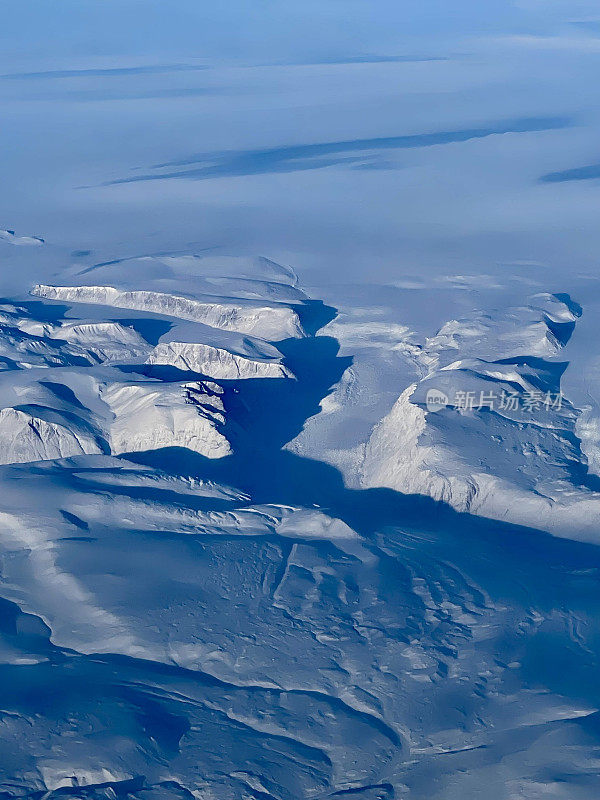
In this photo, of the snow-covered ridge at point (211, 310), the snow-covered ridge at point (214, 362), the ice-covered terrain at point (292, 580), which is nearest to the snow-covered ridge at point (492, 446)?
the ice-covered terrain at point (292, 580)

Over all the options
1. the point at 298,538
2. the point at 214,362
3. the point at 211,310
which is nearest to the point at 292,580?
the point at 298,538

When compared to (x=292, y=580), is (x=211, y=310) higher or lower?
higher

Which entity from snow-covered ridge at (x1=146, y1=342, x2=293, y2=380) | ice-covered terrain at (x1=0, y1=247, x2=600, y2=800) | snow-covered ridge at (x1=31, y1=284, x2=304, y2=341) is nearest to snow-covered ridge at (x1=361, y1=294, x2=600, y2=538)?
ice-covered terrain at (x1=0, y1=247, x2=600, y2=800)

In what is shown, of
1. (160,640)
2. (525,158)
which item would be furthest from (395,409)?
(525,158)

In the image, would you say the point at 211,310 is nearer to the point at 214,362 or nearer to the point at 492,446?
the point at 214,362

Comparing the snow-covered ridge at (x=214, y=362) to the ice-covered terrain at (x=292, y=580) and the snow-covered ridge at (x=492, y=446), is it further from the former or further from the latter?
the snow-covered ridge at (x=492, y=446)

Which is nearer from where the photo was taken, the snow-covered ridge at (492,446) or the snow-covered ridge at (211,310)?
the snow-covered ridge at (492,446)

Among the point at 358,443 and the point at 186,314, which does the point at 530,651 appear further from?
the point at 186,314
